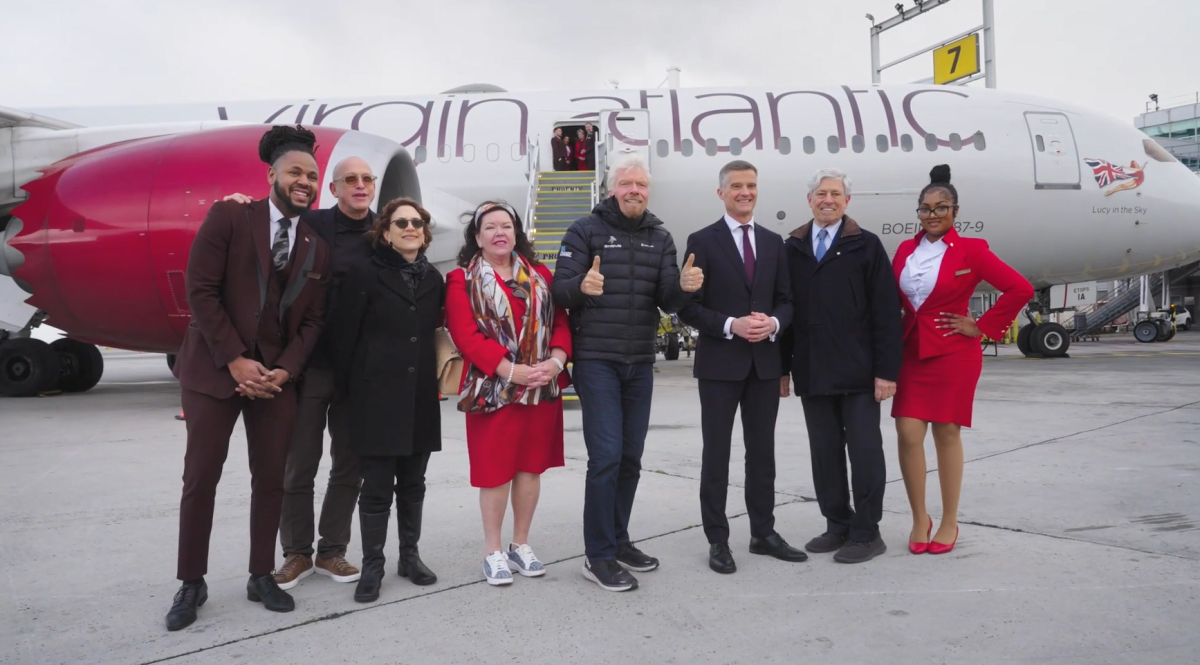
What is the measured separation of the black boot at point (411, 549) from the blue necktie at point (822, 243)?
2.06 meters

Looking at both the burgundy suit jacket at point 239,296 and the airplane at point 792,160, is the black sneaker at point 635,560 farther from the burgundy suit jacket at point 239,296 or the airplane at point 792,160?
the airplane at point 792,160

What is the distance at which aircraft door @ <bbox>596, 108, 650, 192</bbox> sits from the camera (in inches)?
413

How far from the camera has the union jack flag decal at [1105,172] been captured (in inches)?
430

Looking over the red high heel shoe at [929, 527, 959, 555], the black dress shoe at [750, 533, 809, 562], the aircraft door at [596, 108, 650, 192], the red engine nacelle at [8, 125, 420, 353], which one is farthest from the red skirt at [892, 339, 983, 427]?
the aircraft door at [596, 108, 650, 192]

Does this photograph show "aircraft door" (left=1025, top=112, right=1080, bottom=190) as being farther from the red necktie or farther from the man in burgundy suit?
the man in burgundy suit

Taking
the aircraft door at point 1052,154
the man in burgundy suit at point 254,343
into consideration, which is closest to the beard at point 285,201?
the man in burgundy suit at point 254,343

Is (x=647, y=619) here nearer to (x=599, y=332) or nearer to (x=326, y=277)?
(x=599, y=332)

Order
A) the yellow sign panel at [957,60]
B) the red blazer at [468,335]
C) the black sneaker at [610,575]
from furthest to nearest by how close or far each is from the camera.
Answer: the yellow sign panel at [957,60] → the red blazer at [468,335] → the black sneaker at [610,575]

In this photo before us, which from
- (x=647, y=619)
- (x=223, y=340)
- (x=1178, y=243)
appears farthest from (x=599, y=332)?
(x=1178, y=243)

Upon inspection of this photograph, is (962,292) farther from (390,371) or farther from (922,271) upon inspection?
(390,371)

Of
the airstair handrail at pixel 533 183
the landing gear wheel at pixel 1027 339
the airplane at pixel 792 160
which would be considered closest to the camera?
the airstair handrail at pixel 533 183

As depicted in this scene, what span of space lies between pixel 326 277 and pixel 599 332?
1.11m

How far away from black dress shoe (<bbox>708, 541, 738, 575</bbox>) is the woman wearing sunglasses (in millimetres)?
1104

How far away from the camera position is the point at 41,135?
8.48m
